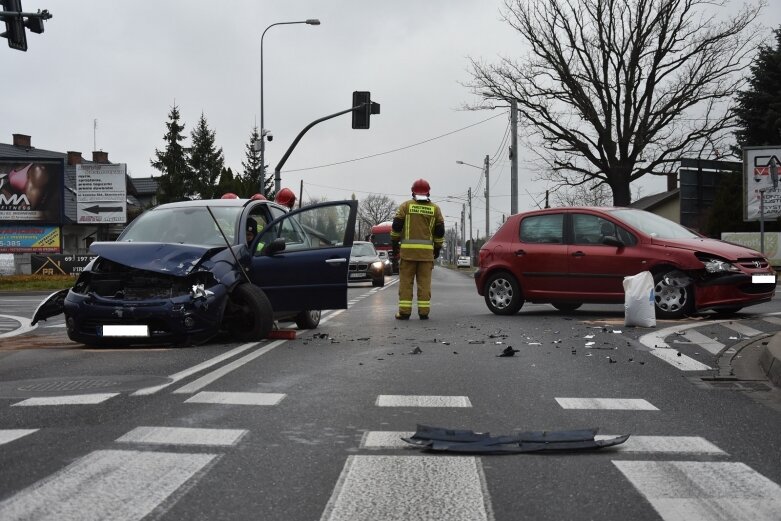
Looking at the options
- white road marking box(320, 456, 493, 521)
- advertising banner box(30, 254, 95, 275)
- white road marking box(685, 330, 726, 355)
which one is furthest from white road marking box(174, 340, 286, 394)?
advertising banner box(30, 254, 95, 275)

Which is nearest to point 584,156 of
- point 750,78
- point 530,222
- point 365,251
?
point 750,78

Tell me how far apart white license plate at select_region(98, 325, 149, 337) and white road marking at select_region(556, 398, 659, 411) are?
449 centimetres

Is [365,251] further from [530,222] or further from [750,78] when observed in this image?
[750,78]

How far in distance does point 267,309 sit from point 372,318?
4.01 m

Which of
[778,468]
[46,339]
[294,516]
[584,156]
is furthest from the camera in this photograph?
[584,156]

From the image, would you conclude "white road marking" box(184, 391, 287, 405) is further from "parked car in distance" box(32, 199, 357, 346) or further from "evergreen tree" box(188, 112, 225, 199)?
"evergreen tree" box(188, 112, 225, 199)

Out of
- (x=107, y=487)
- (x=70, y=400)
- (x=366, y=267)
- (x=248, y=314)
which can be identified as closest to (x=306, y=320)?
(x=248, y=314)

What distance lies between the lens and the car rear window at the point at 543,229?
13.3 metres

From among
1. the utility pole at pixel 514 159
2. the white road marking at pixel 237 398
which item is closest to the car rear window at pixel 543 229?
the white road marking at pixel 237 398

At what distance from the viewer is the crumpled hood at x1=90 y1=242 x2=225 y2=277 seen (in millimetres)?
8891

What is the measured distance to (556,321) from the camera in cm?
Result: 1237

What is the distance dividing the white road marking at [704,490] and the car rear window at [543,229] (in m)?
9.09

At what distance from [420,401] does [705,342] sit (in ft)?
15.1

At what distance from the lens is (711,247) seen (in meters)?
12.0
